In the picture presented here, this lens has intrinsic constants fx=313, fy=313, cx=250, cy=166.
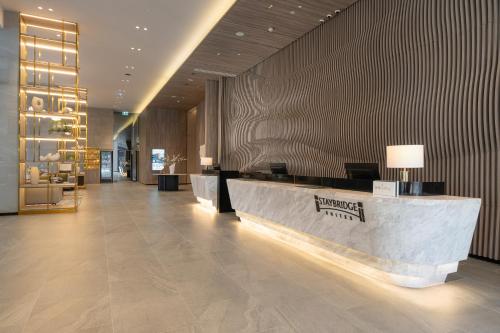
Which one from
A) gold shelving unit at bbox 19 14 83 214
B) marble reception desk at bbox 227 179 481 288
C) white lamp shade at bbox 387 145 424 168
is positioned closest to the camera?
marble reception desk at bbox 227 179 481 288

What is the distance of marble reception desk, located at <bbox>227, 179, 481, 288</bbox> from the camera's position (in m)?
3.02

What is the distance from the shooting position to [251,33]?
7.31 m

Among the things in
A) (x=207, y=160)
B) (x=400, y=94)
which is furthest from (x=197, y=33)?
(x=400, y=94)

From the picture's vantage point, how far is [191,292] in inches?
120

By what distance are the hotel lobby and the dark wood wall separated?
21.8 ft

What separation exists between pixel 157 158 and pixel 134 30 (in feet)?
33.4

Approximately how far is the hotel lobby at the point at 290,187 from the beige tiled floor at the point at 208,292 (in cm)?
2

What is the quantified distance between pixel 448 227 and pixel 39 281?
13.8 feet

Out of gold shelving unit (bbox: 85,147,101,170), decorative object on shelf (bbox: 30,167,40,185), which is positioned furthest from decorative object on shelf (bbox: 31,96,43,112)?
gold shelving unit (bbox: 85,147,101,170)

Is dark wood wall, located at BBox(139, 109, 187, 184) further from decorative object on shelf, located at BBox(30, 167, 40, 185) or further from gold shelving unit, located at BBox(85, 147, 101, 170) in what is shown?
decorative object on shelf, located at BBox(30, 167, 40, 185)

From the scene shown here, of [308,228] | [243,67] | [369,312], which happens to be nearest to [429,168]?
[308,228]

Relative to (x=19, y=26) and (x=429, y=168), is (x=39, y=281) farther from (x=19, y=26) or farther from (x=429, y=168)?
(x=19, y=26)

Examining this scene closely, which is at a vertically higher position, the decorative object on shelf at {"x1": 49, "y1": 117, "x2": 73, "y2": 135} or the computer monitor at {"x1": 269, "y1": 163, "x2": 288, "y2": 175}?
the decorative object on shelf at {"x1": 49, "y1": 117, "x2": 73, "y2": 135}

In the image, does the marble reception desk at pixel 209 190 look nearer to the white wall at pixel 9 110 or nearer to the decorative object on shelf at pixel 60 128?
the decorative object on shelf at pixel 60 128
